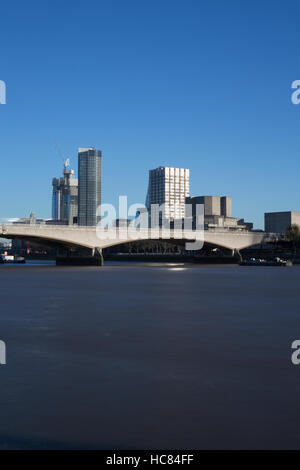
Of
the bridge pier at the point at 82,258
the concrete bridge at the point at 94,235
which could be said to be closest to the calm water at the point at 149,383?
the concrete bridge at the point at 94,235

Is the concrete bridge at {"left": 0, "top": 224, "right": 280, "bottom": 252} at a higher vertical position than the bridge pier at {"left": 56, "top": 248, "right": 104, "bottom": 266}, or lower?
higher

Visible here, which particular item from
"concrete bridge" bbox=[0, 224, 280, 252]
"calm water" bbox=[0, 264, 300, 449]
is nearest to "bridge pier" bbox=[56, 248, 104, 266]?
"concrete bridge" bbox=[0, 224, 280, 252]

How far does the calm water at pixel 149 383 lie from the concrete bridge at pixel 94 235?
5967cm

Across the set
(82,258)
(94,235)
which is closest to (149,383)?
(94,235)

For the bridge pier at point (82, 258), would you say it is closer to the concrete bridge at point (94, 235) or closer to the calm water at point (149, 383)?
the concrete bridge at point (94, 235)

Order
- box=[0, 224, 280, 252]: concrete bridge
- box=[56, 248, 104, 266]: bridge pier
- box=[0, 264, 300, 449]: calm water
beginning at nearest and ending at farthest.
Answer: box=[0, 264, 300, 449]: calm water → box=[0, 224, 280, 252]: concrete bridge → box=[56, 248, 104, 266]: bridge pier

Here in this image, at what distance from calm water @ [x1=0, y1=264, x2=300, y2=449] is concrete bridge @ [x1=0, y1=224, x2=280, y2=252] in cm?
5967

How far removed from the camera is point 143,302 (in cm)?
2556

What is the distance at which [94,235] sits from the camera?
281ft

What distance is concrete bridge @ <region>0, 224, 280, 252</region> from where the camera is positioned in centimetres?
7700

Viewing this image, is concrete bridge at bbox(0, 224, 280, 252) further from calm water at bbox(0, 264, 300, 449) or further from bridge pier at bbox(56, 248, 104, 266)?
calm water at bbox(0, 264, 300, 449)
